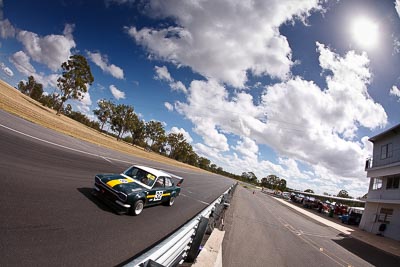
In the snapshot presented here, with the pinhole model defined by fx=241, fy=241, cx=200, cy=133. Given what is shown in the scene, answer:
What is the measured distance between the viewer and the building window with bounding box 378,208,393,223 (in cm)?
2342

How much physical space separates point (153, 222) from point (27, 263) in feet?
14.7

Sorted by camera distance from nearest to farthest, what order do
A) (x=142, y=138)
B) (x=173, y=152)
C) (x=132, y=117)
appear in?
(x=132, y=117)
(x=142, y=138)
(x=173, y=152)

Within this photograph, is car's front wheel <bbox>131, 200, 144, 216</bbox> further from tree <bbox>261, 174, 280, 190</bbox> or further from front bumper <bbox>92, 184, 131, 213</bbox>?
tree <bbox>261, 174, 280, 190</bbox>

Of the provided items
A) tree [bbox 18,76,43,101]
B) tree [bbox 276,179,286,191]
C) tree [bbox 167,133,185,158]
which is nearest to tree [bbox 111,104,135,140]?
tree [bbox 167,133,185,158]

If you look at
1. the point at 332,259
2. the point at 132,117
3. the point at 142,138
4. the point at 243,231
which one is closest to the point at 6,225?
the point at 243,231

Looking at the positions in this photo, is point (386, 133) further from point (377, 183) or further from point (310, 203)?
point (310, 203)

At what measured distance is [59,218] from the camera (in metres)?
5.41

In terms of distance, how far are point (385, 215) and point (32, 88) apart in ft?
463

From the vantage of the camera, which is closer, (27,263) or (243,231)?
(27,263)

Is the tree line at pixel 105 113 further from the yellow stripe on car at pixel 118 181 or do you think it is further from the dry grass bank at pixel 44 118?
the yellow stripe on car at pixel 118 181

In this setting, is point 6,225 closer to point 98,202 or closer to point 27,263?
point 27,263

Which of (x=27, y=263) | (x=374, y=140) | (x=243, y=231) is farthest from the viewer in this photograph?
(x=374, y=140)

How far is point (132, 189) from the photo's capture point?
7.57 metres

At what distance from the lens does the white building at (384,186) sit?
2259cm
